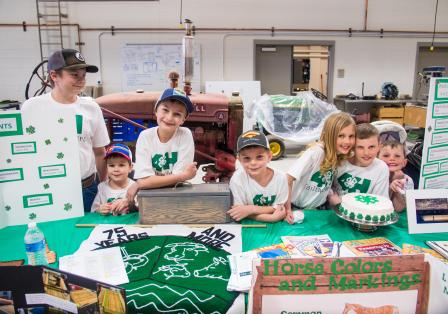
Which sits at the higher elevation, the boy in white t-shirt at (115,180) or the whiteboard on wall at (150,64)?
the whiteboard on wall at (150,64)

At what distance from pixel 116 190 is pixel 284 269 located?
121cm

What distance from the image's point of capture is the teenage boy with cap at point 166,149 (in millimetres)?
1717

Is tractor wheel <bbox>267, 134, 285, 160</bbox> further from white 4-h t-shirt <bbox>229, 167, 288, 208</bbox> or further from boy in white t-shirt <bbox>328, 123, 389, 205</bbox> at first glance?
white 4-h t-shirt <bbox>229, 167, 288, 208</bbox>

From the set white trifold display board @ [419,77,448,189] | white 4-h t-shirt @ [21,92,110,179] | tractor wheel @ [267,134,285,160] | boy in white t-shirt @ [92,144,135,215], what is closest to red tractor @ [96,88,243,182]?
white 4-h t-shirt @ [21,92,110,179]

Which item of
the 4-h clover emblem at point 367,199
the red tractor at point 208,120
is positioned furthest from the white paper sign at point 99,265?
the red tractor at point 208,120

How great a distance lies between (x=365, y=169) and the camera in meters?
1.81

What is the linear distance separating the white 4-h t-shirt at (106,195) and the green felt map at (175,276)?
496 mm


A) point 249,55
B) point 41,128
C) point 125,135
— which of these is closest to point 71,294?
point 41,128

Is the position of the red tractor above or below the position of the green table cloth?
above

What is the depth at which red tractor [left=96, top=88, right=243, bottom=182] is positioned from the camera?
306cm

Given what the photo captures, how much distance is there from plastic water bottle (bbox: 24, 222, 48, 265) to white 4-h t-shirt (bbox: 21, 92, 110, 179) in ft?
2.44

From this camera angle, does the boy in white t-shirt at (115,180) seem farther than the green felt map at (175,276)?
Yes

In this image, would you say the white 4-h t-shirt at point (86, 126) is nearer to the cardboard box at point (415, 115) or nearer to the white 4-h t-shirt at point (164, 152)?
the white 4-h t-shirt at point (164, 152)

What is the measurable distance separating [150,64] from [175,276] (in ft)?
19.2
